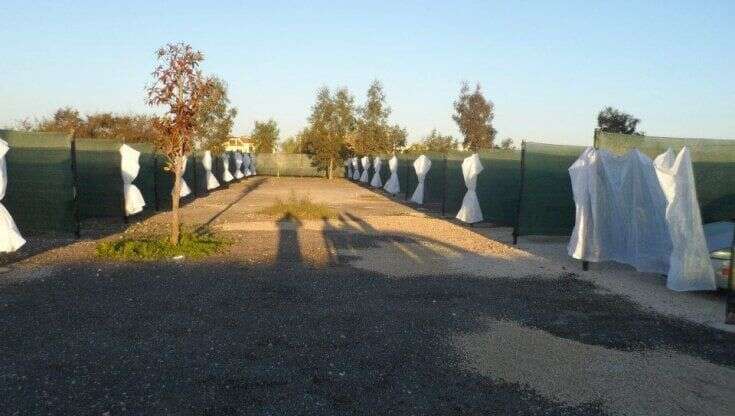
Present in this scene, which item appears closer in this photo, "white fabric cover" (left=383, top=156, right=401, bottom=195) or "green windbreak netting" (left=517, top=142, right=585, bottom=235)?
"green windbreak netting" (left=517, top=142, right=585, bottom=235)

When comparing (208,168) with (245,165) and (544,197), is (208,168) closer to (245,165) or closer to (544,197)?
(245,165)

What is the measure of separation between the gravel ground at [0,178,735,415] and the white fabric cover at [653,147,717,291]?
80 centimetres

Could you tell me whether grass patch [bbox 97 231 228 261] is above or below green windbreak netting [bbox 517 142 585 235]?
below

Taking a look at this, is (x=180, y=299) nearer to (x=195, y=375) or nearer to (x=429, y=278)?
(x=195, y=375)

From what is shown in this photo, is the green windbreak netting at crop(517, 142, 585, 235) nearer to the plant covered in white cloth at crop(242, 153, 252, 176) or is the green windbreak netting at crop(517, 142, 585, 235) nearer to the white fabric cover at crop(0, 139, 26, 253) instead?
the white fabric cover at crop(0, 139, 26, 253)

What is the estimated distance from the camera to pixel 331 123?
4619 cm

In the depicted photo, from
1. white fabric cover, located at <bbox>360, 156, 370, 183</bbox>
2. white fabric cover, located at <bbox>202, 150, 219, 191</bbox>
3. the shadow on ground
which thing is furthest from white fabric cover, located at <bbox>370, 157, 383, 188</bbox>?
the shadow on ground

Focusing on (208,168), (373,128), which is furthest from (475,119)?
(208,168)

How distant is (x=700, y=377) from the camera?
15.0 feet

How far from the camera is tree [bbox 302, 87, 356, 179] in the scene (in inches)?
1775

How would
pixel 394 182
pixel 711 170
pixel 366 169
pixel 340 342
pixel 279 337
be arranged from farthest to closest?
pixel 366 169 → pixel 394 182 → pixel 711 170 → pixel 279 337 → pixel 340 342

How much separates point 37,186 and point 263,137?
54.1 metres

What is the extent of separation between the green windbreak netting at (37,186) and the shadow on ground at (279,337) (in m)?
3.49

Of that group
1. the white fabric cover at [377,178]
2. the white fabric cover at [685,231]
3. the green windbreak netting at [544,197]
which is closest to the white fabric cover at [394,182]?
the white fabric cover at [377,178]
